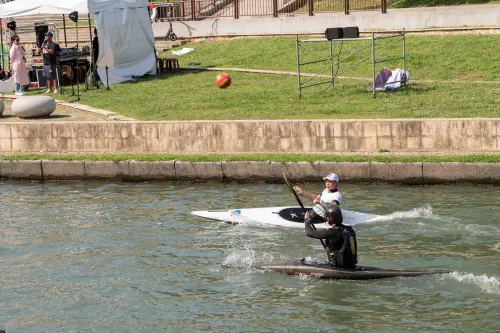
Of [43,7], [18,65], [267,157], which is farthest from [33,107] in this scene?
[267,157]

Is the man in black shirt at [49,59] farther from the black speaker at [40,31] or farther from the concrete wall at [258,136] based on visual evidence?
the concrete wall at [258,136]

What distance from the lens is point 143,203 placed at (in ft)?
68.3

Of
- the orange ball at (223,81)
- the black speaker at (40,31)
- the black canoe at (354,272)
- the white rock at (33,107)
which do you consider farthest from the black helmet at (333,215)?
the black speaker at (40,31)

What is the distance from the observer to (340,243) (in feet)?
49.7

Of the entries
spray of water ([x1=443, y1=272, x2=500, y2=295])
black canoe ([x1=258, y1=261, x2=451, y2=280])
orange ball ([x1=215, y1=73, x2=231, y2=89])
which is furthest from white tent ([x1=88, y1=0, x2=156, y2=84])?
spray of water ([x1=443, y1=272, x2=500, y2=295])

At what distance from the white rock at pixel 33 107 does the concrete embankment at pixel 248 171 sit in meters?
3.21

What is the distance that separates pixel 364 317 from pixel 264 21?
24192 millimetres

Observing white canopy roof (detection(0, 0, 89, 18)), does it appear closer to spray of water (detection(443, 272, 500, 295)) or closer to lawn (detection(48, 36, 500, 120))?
lawn (detection(48, 36, 500, 120))

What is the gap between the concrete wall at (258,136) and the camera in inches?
865

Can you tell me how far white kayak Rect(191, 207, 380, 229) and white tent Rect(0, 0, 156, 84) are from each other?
1352 centimetres

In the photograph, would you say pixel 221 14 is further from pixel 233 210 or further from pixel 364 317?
pixel 364 317

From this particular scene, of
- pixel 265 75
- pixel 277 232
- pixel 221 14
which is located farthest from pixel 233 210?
pixel 221 14

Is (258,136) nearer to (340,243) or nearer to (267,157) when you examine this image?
(267,157)

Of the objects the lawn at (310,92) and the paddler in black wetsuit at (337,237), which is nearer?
the paddler in black wetsuit at (337,237)
